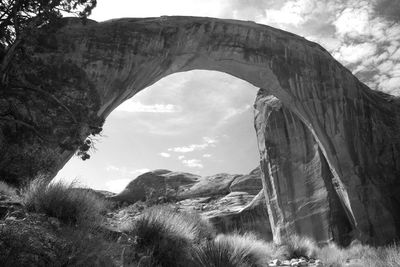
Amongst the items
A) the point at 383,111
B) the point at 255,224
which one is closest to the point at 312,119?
the point at 383,111

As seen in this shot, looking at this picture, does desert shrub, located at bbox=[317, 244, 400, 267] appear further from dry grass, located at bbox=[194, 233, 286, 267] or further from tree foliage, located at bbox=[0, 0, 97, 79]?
tree foliage, located at bbox=[0, 0, 97, 79]

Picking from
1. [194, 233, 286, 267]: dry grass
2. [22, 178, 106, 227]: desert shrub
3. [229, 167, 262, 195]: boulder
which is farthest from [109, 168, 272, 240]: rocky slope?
[22, 178, 106, 227]: desert shrub

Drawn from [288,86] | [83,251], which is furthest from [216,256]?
[288,86]

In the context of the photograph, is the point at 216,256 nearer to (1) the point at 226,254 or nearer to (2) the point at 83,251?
(1) the point at 226,254

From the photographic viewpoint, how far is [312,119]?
21531mm

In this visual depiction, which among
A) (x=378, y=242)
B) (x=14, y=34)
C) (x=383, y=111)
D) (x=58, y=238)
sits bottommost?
(x=378, y=242)

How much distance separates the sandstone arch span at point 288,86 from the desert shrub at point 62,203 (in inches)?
383

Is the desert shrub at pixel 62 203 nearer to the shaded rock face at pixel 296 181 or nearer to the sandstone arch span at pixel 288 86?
the sandstone arch span at pixel 288 86

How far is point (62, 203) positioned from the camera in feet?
23.2

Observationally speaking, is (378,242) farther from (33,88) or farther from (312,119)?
(33,88)

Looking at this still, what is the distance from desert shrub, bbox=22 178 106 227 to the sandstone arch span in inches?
383

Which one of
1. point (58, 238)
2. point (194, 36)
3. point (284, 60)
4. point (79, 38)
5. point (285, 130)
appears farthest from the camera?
point (285, 130)

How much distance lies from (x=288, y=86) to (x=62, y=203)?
16.6 meters

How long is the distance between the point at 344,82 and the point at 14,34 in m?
Result: 18.9
